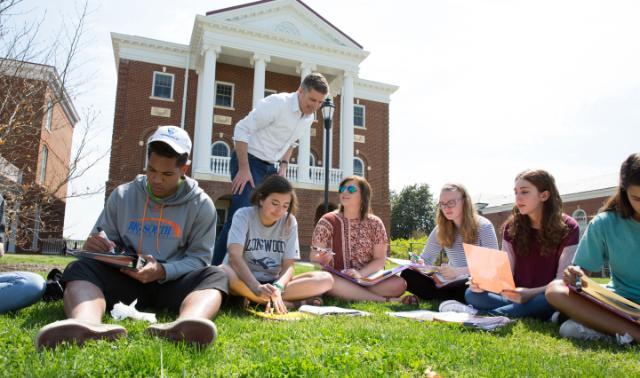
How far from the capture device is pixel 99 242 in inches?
121

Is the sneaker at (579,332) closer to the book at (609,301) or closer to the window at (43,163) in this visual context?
the book at (609,301)

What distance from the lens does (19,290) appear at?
3219 mm

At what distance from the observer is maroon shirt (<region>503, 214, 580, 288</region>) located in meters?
4.20

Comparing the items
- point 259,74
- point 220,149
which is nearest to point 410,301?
point 259,74

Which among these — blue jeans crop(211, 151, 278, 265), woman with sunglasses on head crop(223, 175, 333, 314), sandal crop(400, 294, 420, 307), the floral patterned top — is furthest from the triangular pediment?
sandal crop(400, 294, 420, 307)

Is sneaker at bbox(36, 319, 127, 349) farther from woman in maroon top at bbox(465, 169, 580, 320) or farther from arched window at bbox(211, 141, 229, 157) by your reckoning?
arched window at bbox(211, 141, 229, 157)

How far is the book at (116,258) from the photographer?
290 centimetres

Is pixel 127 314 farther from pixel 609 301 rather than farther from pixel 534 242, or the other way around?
pixel 534 242

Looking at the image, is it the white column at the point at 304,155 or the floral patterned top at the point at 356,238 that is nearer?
the floral patterned top at the point at 356,238

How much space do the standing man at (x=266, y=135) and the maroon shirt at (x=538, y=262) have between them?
2.69m

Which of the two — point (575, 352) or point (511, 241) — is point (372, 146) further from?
point (575, 352)

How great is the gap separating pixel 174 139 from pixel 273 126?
6.85 feet

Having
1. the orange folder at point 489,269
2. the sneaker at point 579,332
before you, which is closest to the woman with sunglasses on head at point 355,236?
the orange folder at point 489,269

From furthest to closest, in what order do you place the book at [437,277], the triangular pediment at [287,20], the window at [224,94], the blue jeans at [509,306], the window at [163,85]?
the window at [224,94] < the window at [163,85] < the triangular pediment at [287,20] < the book at [437,277] < the blue jeans at [509,306]
